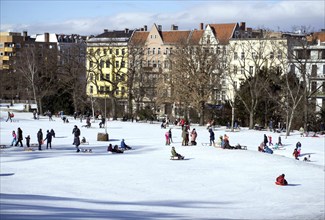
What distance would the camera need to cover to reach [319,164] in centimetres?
3475

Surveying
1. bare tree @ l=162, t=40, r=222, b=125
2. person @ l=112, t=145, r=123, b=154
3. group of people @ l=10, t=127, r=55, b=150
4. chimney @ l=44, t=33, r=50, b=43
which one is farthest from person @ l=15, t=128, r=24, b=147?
chimney @ l=44, t=33, r=50, b=43

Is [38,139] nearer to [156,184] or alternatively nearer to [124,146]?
[124,146]

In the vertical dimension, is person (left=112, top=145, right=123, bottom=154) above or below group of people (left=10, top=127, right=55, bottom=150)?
below

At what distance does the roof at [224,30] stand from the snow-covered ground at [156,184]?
45704 mm

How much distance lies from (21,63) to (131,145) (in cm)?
4515

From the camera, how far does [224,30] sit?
285 feet

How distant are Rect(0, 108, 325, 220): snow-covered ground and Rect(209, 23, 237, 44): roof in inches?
1799

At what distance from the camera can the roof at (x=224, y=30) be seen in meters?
85.2

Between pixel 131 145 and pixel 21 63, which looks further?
pixel 21 63

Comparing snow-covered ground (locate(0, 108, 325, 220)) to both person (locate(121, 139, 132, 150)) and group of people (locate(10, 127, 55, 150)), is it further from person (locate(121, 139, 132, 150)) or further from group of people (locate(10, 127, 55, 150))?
group of people (locate(10, 127, 55, 150))

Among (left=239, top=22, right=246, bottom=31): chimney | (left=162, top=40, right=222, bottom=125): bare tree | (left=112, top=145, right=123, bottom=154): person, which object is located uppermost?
(left=239, top=22, right=246, bottom=31): chimney

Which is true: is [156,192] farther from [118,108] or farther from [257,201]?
[118,108]

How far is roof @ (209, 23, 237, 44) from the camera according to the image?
279ft

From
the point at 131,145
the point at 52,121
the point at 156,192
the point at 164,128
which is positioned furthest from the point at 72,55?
the point at 156,192
